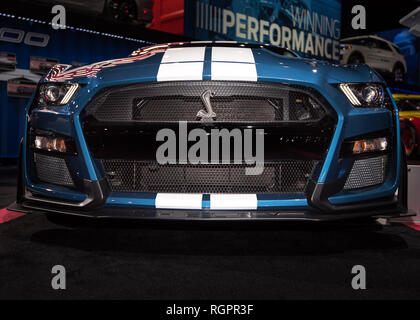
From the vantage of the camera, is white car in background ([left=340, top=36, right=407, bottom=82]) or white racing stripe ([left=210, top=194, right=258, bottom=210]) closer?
white racing stripe ([left=210, top=194, right=258, bottom=210])

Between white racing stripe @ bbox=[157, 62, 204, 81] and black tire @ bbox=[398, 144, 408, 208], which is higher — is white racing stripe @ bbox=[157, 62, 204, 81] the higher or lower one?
the higher one

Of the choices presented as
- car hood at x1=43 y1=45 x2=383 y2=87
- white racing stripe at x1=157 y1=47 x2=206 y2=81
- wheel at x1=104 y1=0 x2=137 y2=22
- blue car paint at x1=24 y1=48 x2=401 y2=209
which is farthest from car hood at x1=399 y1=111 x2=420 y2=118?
wheel at x1=104 y1=0 x2=137 y2=22

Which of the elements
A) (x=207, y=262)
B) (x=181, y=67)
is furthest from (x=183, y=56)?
(x=207, y=262)

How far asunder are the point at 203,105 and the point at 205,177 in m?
0.34

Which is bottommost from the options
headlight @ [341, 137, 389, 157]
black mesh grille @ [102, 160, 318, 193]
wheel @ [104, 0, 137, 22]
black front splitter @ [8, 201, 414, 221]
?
black front splitter @ [8, 201, 414, 221]

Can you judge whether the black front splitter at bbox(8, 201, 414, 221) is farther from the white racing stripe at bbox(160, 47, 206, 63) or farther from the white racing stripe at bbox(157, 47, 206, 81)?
the white racing stripe at bbox(160, 47, 206, 63)

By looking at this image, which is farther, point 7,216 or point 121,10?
point 121,10

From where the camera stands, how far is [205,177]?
1957 millimetres

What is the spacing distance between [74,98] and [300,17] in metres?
12.4

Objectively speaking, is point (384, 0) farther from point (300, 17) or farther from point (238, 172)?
point (238, 172)

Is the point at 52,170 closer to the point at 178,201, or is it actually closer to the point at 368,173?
the point at 178,201

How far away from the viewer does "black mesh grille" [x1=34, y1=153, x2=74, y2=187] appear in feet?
6.59

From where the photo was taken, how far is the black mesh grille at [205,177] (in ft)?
6.39

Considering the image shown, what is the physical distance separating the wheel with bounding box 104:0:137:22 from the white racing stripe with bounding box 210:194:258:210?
7.31 m
